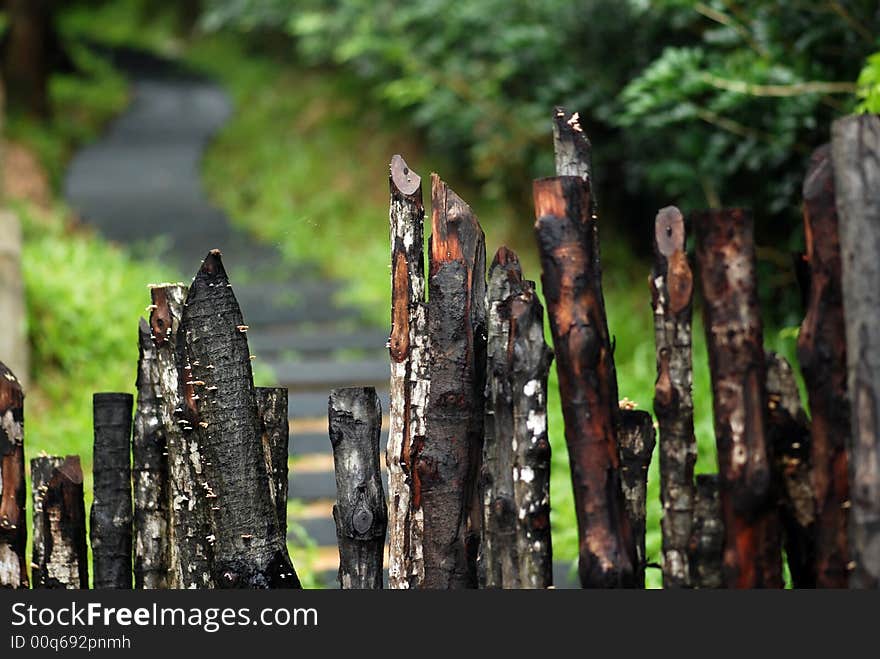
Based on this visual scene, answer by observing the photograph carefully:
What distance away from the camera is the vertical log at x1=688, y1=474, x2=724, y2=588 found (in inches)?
76.5

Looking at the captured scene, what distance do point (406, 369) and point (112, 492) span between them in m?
0.71

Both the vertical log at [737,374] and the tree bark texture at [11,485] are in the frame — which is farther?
the tree bark texture at [11,485]

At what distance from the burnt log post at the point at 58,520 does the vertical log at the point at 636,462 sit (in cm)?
112

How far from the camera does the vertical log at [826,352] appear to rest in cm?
179

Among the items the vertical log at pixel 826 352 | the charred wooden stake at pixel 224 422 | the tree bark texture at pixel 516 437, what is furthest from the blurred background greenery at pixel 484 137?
the vertical log at pixel 826 352

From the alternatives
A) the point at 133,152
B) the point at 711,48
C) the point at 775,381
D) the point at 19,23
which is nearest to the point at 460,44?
the point at 711,48

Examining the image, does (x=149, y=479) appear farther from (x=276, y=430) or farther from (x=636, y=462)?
(x=636, y=462)

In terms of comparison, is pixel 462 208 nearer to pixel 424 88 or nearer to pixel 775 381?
pixel 775 381

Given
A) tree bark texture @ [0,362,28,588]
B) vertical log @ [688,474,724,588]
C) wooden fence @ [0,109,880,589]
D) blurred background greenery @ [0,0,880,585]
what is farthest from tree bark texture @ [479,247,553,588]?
tree bark texture @ [0,362,28,588]

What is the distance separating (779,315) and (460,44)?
3.04m

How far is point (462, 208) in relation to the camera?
2051 mm

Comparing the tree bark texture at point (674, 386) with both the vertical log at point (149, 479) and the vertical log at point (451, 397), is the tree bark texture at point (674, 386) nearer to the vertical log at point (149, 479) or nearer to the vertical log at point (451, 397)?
the vertical log at point (451, 397)

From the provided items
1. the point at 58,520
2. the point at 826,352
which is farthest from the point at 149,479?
the point at 826,352

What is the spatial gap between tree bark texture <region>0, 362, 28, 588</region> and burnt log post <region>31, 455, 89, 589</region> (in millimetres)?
32
